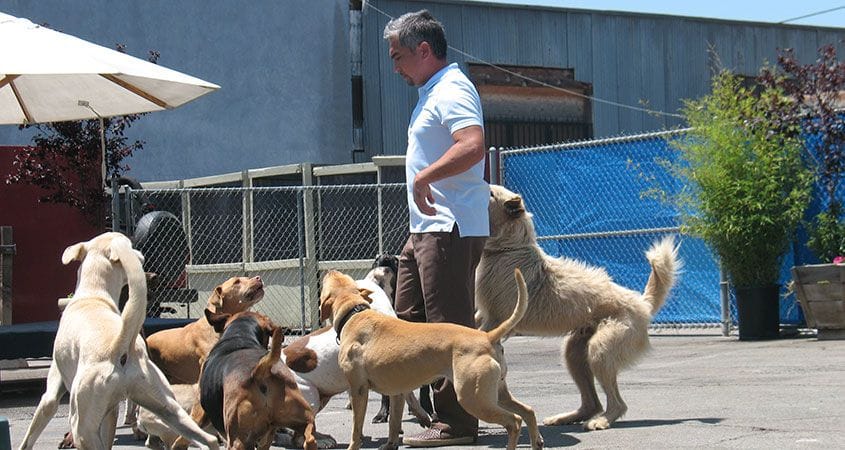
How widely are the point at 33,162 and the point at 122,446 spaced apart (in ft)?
25.7

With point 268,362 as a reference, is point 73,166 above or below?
above

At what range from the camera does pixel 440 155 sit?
20.7ft

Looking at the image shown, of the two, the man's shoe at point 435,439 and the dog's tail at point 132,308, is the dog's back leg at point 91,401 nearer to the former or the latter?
the dog's tail at point 132,308

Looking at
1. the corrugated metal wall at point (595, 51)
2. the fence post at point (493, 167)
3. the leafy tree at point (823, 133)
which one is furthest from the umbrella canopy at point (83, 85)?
the corrugated metal wall at point (595, 51)

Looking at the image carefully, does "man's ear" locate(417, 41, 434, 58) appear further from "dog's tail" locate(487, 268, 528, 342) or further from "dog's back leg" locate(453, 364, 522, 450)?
"dog's back leg" locate(453, 364, 522, 450)

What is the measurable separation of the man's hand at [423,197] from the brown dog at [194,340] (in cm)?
164

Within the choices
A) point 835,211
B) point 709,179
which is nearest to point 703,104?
point 709,179

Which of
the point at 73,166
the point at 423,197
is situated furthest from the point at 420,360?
the point at 73,166

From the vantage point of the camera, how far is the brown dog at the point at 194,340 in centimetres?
718

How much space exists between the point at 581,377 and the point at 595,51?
1829cm

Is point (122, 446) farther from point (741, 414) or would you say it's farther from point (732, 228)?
point (732, 228)

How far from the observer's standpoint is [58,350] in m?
5.56

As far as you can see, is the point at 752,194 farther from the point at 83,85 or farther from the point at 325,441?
the point at 325,441

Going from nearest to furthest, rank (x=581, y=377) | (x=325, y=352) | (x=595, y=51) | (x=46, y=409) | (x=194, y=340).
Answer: (x=46, y=409), (x=325, y=352), (x=194, y=340), (x=581, y=377), (x=595, y=51)
